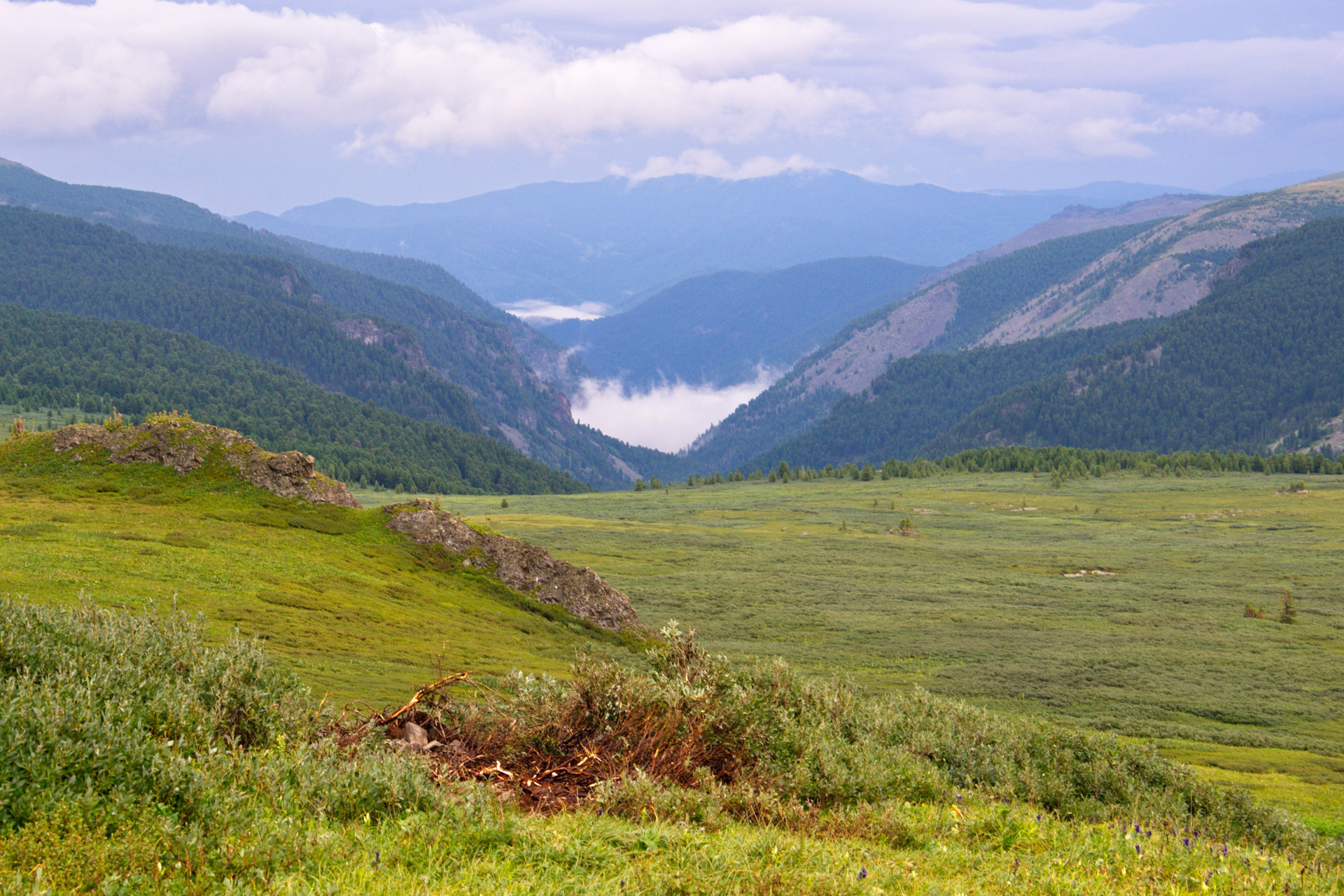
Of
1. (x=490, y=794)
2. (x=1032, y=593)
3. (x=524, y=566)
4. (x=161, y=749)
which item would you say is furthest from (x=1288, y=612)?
(x=161, y=749)

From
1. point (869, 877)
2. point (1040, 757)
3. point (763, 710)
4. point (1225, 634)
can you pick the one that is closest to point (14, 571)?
point (763, 710)

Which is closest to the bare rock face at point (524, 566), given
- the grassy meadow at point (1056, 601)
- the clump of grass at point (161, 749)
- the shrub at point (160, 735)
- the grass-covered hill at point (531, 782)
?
the grassy meadow at point (1056, 601)

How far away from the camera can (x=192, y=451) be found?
47125mm

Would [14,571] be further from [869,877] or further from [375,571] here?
[869,877]

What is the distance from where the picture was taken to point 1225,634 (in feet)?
232

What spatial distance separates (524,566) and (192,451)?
18129 mm

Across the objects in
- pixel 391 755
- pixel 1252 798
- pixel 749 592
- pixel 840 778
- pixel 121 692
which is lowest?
pixel 749 592

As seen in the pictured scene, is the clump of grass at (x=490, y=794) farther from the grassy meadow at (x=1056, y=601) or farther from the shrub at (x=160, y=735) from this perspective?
the grassy meadow at (x=1056, y=601)

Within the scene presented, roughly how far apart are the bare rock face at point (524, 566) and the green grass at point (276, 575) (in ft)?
3.38

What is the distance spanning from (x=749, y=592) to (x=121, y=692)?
7247cm

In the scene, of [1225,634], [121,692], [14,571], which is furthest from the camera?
[1225,634]

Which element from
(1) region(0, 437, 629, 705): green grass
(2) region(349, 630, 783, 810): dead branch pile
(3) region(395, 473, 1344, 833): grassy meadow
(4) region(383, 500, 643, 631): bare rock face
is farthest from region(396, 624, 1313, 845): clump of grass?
(4) region(383, 500, 643, 631): bare rock face

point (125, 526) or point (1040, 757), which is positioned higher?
point (125, 526)

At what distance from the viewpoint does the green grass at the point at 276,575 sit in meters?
28.0
